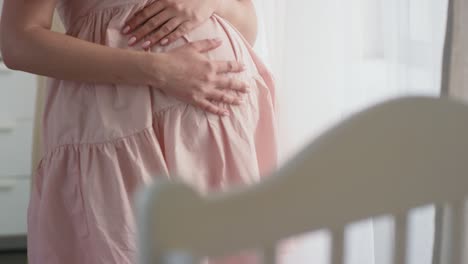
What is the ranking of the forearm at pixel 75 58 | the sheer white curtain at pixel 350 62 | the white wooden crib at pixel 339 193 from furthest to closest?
the sheer white curtain at pixel 350 62, the forearm at pixel 75 58, the white wooden crib at pixel 339 193

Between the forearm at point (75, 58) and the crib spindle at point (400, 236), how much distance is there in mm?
497

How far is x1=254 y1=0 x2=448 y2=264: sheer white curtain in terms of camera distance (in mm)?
1440

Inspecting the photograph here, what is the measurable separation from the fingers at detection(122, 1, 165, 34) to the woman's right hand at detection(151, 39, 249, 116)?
2.6 inches

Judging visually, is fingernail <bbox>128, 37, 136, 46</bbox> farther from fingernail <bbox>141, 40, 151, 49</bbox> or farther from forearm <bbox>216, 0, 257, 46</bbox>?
forearm <bbox>216, 0, 257, 46</bbox>

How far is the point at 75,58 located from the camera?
1.07 m

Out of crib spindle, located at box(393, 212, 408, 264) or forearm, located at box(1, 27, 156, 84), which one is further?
forearm, located at box(1, 27, 156, 84)

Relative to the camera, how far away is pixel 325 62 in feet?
4.97

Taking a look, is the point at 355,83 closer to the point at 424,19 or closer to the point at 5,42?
the point at 424,19

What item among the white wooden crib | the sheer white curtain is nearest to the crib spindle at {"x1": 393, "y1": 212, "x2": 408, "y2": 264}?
the white wooden crib

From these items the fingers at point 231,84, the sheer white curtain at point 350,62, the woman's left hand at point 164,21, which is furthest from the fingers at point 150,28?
the sheer white curtain at point 350,62

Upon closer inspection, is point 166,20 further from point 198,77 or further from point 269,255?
point 269,255

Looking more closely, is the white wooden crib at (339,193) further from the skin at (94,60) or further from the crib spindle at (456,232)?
the skin at (94,60)

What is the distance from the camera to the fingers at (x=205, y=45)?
1.11 metres

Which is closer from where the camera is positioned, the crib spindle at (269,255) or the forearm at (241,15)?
the crib spindle at (269,255)
